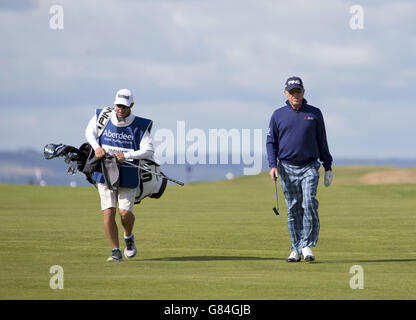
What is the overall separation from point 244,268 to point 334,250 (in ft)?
14.2

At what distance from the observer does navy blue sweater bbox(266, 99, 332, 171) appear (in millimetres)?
13977

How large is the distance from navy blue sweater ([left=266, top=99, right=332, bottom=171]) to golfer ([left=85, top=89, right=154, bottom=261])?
1.74 meters

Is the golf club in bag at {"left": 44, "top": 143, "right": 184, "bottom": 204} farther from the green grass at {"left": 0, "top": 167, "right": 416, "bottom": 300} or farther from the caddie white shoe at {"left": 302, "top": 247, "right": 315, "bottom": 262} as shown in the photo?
the caddie white shoe at {"left": 302, "top": 247, "right": 315, "bottom": 262}

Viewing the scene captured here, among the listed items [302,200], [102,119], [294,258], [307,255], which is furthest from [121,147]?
[307,255]

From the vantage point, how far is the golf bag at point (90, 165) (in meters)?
14.0

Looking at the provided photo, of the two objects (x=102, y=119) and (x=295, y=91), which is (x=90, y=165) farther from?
(x=295, y=91)

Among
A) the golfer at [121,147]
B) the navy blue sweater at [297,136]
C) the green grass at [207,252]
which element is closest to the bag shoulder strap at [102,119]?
the golfer at [121,147]

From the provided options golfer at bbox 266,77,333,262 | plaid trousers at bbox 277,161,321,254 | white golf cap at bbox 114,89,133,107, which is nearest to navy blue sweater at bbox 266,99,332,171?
golfer at bbox 266,77,333,262

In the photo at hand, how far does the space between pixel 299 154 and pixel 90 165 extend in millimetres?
2880

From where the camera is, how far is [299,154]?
13992 millimetres

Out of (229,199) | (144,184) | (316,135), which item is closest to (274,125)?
(316,135)

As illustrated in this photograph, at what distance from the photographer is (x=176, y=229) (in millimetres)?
21422

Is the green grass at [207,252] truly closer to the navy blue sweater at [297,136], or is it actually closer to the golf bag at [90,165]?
the golf bag at [90,165]

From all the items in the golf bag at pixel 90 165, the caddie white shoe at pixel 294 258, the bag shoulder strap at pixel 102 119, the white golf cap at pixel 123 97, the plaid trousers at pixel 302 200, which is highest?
the white golf cap at pixel 123 97
